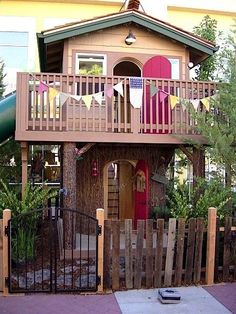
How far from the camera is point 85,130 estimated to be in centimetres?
891

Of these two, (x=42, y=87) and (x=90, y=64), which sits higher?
(x=90, y=64)

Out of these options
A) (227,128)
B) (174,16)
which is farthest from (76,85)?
(174,16)

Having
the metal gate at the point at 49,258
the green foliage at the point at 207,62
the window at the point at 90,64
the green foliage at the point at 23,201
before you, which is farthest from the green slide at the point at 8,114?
the green foliage at the point at 207,62

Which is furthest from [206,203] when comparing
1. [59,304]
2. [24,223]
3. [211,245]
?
[24,223]

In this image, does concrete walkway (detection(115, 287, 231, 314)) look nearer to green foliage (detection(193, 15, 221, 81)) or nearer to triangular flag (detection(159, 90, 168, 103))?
triangular flag (detection(159, 90, 168, 103))

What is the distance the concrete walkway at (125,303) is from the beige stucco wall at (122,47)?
590 cm

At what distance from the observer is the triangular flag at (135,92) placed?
906 centimetres

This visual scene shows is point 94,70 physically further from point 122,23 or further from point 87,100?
point 87,100

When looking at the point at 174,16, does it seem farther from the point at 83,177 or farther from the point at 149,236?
the point at 149,236

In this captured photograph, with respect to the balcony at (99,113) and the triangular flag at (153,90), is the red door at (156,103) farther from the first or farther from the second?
the triangular flag at (153,90)

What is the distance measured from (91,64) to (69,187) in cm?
362

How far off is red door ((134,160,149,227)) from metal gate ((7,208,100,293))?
2.19 meters

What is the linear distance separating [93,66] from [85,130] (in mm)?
2403

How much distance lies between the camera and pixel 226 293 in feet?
21.4
